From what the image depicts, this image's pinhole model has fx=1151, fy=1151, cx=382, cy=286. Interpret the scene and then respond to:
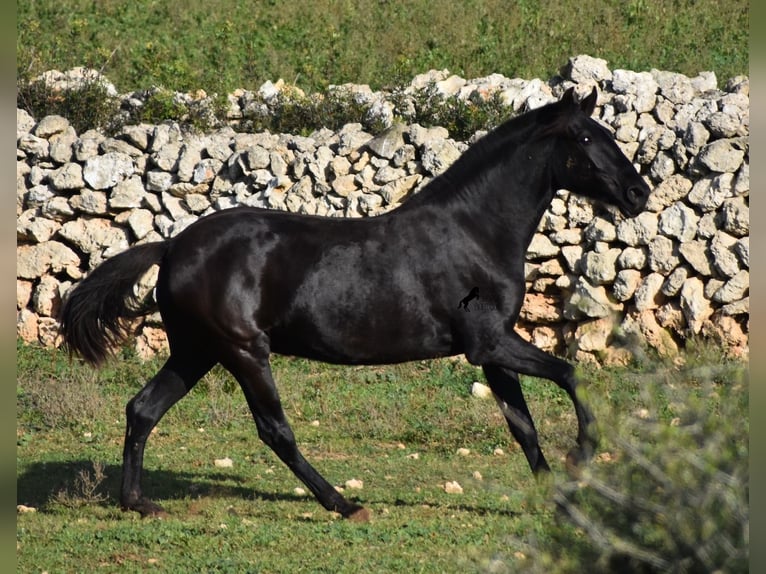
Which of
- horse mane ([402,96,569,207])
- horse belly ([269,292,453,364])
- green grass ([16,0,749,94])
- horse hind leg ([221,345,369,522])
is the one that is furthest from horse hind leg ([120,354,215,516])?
green grass ([16,0,749,94])

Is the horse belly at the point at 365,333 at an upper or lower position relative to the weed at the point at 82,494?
upper

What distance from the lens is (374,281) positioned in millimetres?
6578

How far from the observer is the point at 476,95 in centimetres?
1161

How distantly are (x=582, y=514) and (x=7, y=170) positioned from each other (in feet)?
6.86

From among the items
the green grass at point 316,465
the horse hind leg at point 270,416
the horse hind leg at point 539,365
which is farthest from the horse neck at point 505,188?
the horse hind leg at point 270,416

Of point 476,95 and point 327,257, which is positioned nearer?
point 327,257

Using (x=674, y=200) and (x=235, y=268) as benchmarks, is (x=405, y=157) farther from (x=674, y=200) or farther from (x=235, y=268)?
(x=235, y=268)

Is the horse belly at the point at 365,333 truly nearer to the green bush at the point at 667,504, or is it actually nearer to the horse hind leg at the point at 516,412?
the horse hind leg at the point at 516,412

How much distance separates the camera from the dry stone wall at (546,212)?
995cm

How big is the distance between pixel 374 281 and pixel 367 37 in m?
10.5

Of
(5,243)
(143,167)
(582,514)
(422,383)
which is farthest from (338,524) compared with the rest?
(143,167)

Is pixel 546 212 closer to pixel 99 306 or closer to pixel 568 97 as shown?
pixel 568 97

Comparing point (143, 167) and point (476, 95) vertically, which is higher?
point (476, 95)

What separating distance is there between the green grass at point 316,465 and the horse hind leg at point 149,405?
0.74 feet
